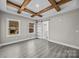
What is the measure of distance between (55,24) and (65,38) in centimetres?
164

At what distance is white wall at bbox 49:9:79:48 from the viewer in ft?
14.4

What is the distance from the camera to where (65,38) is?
5.11 metres

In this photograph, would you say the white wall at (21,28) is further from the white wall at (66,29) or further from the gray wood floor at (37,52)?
the white wall at (66,29)

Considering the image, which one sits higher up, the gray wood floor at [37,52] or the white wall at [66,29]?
the white wall at [66,29]

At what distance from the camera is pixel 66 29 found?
5043mm

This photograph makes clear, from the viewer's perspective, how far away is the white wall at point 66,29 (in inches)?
173

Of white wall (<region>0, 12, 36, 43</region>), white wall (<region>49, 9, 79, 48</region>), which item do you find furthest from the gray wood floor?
white wall (<region>0, 12, 36, 43</region>)

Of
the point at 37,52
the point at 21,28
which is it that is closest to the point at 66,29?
the point at 37,52

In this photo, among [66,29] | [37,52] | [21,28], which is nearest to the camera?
[37,52]

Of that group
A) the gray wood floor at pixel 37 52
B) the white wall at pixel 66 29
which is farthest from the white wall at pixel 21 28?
the white wall at pixel 66 29

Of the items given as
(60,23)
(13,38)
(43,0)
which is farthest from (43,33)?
(43,0)

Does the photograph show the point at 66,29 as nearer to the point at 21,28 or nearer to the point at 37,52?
the point at 37,52

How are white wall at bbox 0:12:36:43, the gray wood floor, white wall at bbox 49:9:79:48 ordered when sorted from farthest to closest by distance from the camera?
white wall at bbox 0:12:36:43 → white wall at bbox 49:9:79:48 → the gray wood floor

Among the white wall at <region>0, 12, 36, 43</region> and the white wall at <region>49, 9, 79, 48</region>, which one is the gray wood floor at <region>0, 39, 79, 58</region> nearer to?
the white wall at <region>49, 9, 79, 48</region>
